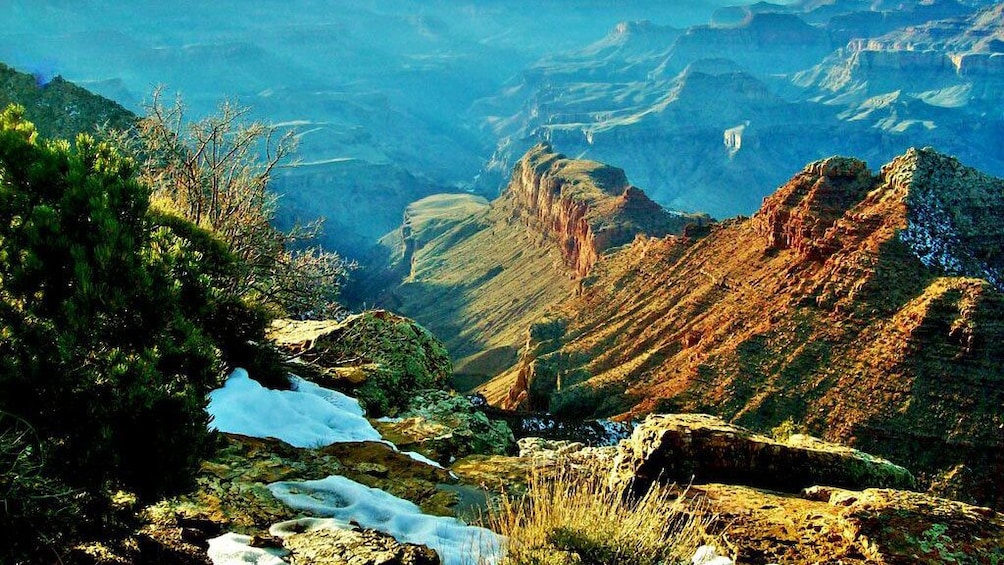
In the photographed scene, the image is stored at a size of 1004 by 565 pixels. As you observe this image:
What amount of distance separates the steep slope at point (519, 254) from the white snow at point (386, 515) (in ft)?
234

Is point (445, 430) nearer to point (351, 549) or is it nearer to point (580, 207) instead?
point (351, 549)

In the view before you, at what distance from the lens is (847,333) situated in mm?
37125

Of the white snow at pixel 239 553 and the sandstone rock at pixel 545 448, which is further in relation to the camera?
the sandstone rock at pixel 545 448

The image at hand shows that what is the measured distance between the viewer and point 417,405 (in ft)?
49.4

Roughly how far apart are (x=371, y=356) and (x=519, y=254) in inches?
5178

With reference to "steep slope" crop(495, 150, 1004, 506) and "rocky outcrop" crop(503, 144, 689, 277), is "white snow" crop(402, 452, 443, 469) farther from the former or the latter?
"rocky outcrop" crop(503, 144, 689, 277)

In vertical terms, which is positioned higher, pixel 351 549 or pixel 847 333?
pixel 847 333

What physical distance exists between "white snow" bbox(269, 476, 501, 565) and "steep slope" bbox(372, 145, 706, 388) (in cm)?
7127

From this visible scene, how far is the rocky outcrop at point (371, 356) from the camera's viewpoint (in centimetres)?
1485

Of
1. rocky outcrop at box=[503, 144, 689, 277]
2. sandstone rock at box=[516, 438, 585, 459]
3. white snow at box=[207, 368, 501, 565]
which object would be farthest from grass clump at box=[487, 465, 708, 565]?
rocky outcrop at box=[503, 144, 689, 277]

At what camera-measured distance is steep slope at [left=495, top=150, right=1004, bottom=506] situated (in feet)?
106

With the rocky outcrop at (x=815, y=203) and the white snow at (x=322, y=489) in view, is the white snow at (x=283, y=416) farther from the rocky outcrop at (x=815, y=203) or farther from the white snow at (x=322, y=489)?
the rocky outcrop at (x=815, y=203)

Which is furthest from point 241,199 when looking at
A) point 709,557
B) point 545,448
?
point 709,557

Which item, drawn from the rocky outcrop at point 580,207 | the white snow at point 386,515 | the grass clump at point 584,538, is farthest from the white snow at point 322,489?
the rocky outcrop at point 580,207
